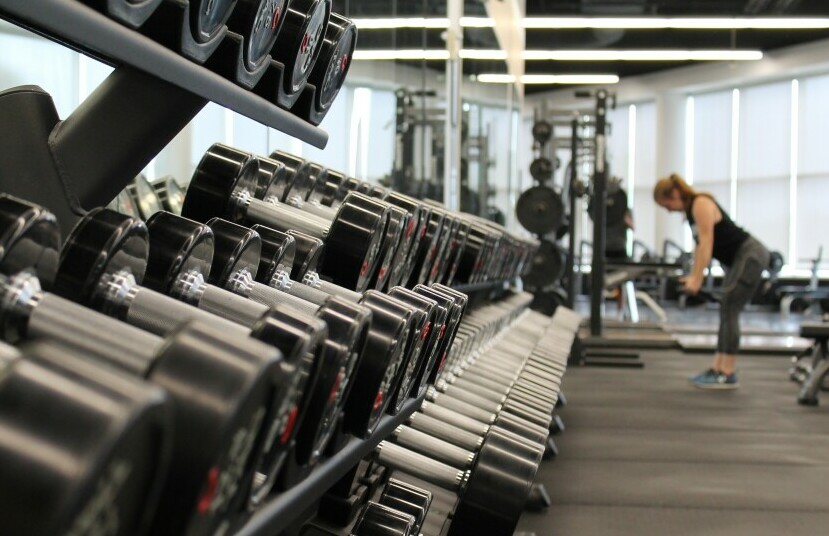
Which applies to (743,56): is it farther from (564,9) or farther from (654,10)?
(564,9)

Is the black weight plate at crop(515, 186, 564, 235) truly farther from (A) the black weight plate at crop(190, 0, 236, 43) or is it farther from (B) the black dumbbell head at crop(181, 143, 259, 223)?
(A) the black weight plate at crop(190, 0, 236, 43)

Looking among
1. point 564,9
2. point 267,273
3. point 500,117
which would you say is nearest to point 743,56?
point 564,9

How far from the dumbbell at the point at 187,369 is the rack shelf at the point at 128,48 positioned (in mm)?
139

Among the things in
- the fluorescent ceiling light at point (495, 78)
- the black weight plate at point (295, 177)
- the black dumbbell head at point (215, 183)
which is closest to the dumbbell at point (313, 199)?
the black weight plate at point (295, 177)

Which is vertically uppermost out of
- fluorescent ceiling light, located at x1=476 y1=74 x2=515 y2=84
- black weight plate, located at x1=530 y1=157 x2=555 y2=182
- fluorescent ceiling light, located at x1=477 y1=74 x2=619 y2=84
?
fluorescent ceiling light, located at x1=477 y1=74 x2=619 y2=84

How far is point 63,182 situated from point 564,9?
1235cm

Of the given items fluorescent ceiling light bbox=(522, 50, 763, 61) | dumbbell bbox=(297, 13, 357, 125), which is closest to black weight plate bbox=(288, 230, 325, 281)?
dumbbell bbox=(297, 13, 357, 125)

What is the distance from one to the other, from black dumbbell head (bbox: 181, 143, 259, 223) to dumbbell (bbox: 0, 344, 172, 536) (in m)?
0.91

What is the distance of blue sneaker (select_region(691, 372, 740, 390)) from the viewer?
610cm

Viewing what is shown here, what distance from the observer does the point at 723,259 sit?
20.4 feet

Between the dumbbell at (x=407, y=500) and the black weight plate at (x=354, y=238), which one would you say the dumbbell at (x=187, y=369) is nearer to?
the black weight plate at (x=354, y=238)

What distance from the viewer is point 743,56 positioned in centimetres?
1227

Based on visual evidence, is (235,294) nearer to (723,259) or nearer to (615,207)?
(723,259)

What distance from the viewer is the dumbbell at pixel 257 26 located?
3.41 feet
